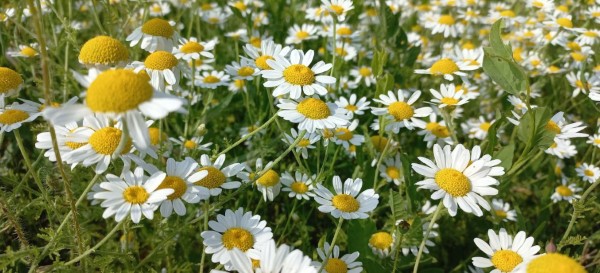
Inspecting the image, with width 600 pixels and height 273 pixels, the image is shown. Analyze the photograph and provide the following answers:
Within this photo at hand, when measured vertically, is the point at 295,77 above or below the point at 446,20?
above

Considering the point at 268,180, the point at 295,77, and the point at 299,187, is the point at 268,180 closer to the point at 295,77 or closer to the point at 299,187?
the point at 299,187

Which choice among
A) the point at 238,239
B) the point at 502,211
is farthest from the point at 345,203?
the point at 502,211

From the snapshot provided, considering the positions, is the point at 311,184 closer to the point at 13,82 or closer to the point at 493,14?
the point at 13,82

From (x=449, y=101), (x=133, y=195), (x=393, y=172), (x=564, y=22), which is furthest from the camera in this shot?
(x=564, y=22)

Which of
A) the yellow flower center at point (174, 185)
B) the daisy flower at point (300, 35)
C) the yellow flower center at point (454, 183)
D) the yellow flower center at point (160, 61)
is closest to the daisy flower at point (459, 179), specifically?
the yellow flower center at point (454, 183)

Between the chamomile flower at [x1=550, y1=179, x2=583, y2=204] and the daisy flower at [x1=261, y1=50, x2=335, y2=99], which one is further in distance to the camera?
the chamomile flower at [x1=550, y1=179, x2=583, y2=204]

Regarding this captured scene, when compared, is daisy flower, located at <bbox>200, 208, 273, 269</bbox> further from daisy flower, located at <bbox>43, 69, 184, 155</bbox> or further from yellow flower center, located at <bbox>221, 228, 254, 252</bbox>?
daisy flower, located at <bbox>43, 69, 184, 155</bbox>

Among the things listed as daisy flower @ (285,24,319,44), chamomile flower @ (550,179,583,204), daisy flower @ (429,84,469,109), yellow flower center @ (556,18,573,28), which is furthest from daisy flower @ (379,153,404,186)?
yellow flower center @ (556,18,573,28)
